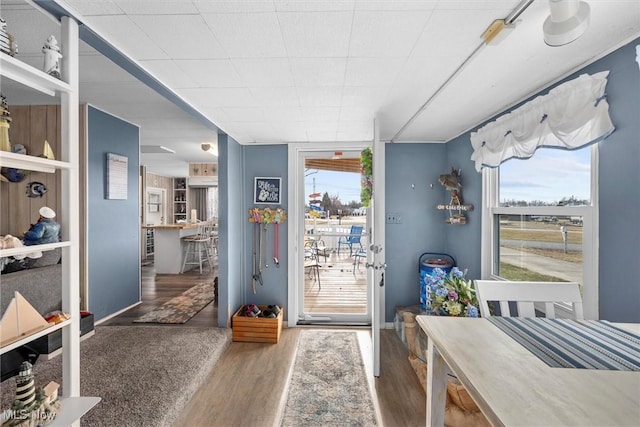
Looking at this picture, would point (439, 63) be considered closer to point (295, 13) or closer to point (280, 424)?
point (295, 13)

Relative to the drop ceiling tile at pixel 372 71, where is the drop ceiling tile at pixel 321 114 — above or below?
above

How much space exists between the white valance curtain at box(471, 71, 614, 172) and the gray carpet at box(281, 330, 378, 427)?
204 cm

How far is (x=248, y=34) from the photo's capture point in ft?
4.15

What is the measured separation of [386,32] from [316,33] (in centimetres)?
32

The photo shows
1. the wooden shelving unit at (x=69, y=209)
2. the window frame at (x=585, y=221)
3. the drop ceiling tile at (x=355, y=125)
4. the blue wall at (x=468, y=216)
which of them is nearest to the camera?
the wooden shelving unit at (x=69, y=209)

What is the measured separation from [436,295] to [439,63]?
64.2 inches

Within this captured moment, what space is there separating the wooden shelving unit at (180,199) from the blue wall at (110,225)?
4.81 metres

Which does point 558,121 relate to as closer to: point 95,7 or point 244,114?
point 244,114

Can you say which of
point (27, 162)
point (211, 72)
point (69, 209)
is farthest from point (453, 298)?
point (27, 162)

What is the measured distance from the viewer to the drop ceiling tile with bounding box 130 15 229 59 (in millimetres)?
1175

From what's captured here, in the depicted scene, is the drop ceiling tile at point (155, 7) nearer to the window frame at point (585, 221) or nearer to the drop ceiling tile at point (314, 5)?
the drop ceiling tile at point (314, 5)

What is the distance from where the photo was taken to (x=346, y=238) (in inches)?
134

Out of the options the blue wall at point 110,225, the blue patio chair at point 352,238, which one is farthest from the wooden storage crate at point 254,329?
the blue wall at point 110,225

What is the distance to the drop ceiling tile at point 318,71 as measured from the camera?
1486 millimetres
